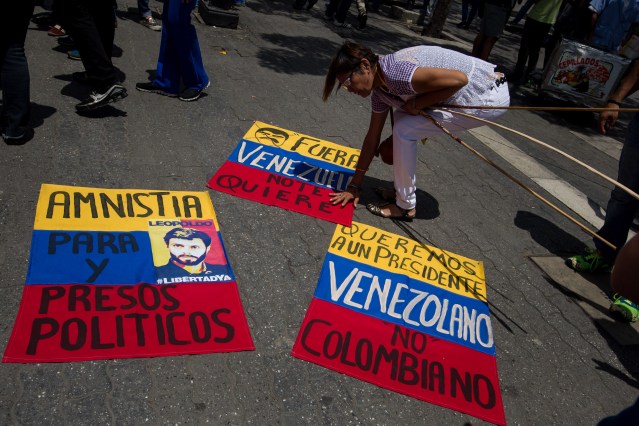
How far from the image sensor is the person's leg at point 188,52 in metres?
4.56

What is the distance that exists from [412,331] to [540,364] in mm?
787

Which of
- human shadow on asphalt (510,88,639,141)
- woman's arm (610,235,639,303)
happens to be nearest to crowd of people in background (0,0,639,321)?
woman's arm (610,235,639,303)

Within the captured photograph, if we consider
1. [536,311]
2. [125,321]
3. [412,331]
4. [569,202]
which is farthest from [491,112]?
[125,321]

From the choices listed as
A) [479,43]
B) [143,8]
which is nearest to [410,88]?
[143,8]

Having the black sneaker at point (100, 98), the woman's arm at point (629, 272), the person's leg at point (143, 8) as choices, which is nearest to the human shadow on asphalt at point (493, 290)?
the woman's arm at point (629, 272)

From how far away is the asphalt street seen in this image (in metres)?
2.20

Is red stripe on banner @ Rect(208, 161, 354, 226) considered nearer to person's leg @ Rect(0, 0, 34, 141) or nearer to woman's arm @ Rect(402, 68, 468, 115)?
woman's arm @ Rect(402, 68, 468, 115)

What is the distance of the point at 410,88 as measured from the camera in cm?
316

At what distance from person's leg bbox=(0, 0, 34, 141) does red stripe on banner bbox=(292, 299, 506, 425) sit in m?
2.54

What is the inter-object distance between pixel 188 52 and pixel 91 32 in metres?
0.94

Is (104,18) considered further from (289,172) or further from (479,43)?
(479,43)

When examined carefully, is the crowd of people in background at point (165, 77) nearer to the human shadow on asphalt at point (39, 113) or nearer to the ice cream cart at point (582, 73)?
the human shadow on asphalt at point (39, 113)

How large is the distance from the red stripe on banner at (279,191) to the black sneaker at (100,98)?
1.17 metres

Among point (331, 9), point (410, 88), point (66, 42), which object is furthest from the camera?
point (331, 9)
